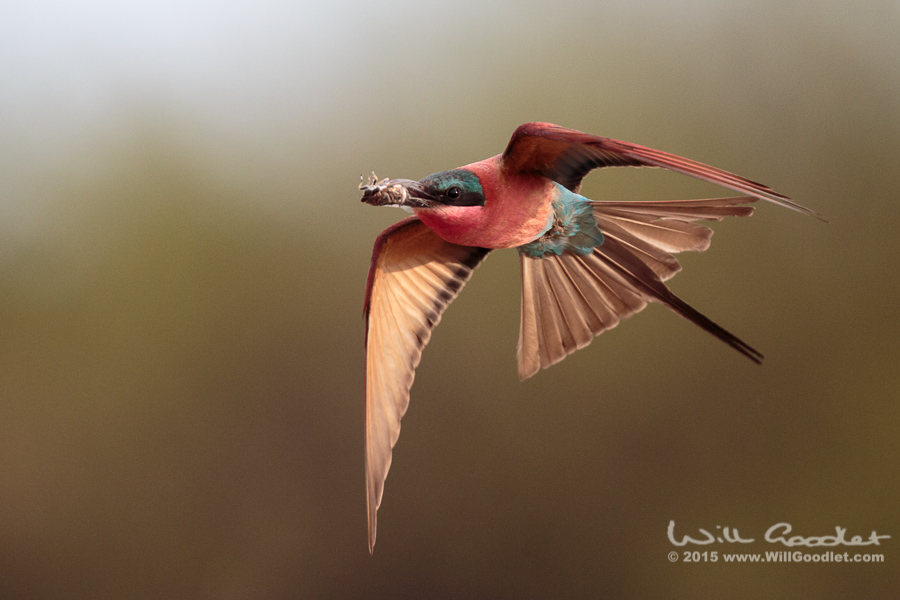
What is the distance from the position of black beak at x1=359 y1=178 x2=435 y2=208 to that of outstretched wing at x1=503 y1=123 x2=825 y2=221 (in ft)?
0.32

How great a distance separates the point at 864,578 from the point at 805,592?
0.46 feet

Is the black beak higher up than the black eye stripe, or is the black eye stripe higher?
the black eye stripe

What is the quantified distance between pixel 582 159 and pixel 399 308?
33cm

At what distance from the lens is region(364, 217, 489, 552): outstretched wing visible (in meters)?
0.91

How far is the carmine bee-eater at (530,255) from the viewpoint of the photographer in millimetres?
738

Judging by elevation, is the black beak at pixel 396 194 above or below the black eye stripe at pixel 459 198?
below

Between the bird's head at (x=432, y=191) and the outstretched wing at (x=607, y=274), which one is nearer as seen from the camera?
the bird's head at (x=432, y=191)

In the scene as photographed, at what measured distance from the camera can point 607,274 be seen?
0.94 meters

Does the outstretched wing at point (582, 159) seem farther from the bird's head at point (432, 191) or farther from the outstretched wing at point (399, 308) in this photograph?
the outstretched wing at point (399, 308)
